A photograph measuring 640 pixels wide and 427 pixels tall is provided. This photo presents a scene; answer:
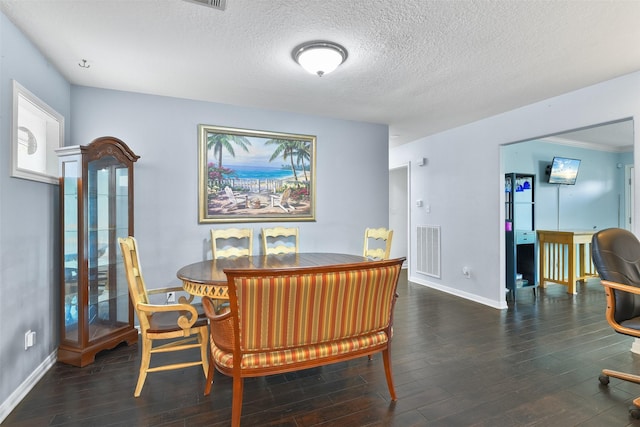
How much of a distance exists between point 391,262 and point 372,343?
1.77ft

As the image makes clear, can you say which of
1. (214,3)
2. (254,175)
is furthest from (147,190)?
(214,3)

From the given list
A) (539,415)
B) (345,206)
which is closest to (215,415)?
(539,415)

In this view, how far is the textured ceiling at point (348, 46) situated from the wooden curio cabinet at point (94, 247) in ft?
2.56

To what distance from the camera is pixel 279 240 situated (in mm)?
3859

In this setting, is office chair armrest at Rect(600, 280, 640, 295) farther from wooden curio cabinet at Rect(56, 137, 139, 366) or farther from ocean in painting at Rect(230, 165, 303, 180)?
wooden curio cabinet at Rect(56, 137, 139, 366)

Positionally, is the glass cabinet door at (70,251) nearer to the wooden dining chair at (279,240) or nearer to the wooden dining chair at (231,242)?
the wooden dining chair at (231,242)

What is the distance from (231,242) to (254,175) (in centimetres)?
82

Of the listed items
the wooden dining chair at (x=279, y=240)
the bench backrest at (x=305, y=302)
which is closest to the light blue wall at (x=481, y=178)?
the wooden dining chair at (x=279, y=240)

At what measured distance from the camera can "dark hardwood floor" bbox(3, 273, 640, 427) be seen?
1875 mm

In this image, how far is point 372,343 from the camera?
1939mm

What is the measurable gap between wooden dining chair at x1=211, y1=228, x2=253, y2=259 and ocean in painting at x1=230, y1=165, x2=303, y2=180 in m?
0.64

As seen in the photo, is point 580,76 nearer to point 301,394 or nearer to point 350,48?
point 350,48

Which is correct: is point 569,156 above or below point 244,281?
above

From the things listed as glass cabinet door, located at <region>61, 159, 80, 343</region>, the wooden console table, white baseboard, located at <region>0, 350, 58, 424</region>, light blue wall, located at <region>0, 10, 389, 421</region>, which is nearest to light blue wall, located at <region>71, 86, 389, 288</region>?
light blue wall, located at <region>0, 10, 389, 421</region>
